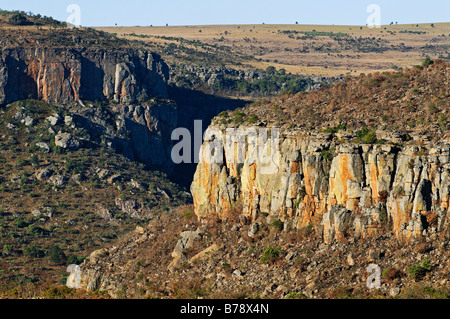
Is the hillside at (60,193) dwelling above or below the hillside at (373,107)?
below

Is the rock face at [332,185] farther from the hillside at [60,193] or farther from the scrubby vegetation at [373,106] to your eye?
the hillside at [60,193]

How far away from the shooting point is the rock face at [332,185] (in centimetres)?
6362

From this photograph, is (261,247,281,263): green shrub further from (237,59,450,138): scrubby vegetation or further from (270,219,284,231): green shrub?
(237,59,450,138): scrubby vegetation

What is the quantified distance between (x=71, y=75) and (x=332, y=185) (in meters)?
107

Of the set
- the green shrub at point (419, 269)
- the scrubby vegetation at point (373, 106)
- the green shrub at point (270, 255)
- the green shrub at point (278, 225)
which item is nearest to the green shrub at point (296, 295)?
the green shrub at point (270, 255)

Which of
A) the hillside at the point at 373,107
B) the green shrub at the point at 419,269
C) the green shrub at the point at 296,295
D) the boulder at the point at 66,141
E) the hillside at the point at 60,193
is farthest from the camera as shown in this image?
the boulder at the point at 66,141

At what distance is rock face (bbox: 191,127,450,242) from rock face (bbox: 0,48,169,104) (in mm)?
91040

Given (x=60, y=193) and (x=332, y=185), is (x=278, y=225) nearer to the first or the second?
(x=332, y=185)

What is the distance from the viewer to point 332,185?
69812 mm

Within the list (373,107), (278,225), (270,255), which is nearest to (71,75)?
(373,107)

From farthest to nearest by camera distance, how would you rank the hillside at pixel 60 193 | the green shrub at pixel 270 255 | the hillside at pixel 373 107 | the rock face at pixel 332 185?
Answer: the hillside at pixel 60 193, the hillside at pixel 373 107, the green shrub at pixel 270 255, the rock face at pixel 332 185

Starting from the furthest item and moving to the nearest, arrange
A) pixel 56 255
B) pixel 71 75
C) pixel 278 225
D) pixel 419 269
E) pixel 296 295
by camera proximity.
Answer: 1. pixel 71 75
2. pixel 56 255
3. pixel 278 225
4. pixel 296 295
5. pixel 419 269

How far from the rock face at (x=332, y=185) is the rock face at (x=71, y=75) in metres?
91.0

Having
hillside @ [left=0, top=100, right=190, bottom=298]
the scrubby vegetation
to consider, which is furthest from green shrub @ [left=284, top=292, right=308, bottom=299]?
hillside @ [left=0, top=100, right=190, bottom=298]
